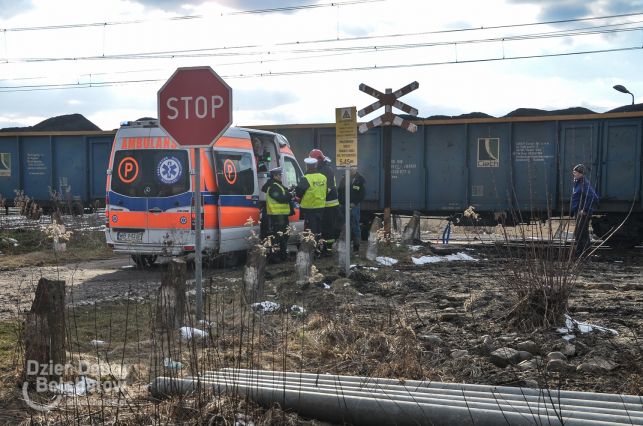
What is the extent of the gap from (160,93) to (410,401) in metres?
3.96

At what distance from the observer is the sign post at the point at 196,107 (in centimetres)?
643

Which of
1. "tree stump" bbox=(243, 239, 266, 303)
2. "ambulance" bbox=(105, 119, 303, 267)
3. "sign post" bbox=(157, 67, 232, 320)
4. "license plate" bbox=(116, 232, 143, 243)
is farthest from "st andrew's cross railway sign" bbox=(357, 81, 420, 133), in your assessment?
"sign post" bbox=(157, 67, 232, 320)

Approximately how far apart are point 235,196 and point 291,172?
85.3 inches

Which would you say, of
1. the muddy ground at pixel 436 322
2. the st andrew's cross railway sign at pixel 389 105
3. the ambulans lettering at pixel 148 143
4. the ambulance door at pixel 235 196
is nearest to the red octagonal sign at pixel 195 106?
the muddy ground at pixel 436 322

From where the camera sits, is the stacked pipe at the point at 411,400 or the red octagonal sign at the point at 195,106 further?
the red octagonal sign at the point at 195,106

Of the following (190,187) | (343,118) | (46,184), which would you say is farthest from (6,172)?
(343,118)

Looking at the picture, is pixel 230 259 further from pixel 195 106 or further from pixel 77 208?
pixel 77 208

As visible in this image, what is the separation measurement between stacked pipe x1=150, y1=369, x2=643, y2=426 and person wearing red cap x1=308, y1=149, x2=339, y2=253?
8.56m

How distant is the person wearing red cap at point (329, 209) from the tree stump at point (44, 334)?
849 cm

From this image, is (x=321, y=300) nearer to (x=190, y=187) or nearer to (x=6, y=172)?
(x=190, y=187)

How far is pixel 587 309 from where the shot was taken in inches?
282

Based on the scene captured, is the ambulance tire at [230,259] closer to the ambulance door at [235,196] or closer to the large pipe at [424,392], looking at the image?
the ambulance door at [235,196]

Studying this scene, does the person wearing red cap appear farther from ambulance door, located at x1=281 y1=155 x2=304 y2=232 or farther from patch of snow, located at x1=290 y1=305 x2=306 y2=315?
patch of snow, located at x1=290 y1=305 x2=306 y2=315

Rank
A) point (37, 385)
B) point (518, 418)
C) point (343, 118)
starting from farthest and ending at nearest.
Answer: point (343, 118)
point (37, 385)
point (518, 418)
